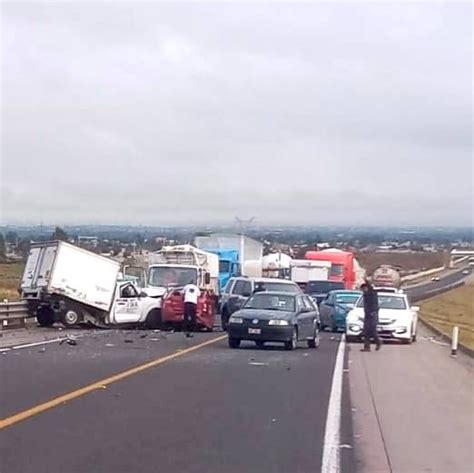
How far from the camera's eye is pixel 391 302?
33.9 meters

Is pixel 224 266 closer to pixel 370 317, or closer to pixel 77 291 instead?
pixel 77 291

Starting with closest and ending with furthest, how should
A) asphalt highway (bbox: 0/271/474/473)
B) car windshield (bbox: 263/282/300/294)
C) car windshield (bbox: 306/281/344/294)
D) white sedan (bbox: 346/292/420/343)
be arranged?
asphalt highway (bbox: 0/271/474/473) → white sedan (bbox: 346/292/420/343) → car windshield (bbox: 263/282/300/294) → car windshield (bbox: 306/281/344/294)

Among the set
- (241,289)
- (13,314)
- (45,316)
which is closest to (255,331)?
(13,314)

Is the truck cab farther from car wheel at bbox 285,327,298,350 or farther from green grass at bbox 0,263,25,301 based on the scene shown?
green grass at bbox 0,263,25,301

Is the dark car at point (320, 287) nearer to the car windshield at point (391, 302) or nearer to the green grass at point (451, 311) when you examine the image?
the green grass at point (451, 311)

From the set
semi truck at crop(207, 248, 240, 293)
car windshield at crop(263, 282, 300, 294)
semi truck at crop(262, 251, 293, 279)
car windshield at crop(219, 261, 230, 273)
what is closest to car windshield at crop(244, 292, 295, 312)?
car windshield at crop(263, 282, 300, 294)

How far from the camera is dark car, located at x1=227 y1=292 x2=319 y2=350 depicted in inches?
1068

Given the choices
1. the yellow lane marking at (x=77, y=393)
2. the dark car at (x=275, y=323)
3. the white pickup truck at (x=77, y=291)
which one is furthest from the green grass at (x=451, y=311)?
the yellow lane marking at (x=77, y=393)

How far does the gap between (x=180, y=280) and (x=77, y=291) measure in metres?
5.08

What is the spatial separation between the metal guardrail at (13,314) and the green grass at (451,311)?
42.1 ft

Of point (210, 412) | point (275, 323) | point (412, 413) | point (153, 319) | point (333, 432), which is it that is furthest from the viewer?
point (153, 319)

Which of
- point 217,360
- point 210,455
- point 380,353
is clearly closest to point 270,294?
point 380,353

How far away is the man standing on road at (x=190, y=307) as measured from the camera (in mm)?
35094

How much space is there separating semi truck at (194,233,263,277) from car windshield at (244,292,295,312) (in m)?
24.7
